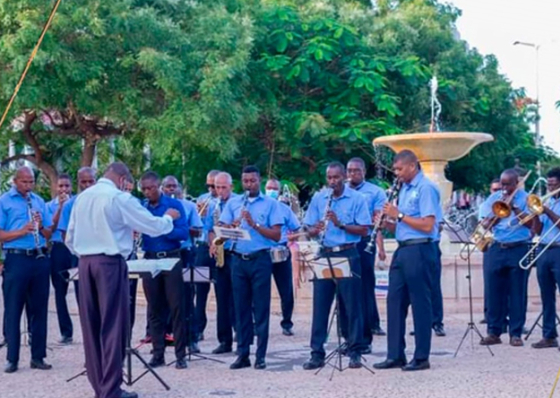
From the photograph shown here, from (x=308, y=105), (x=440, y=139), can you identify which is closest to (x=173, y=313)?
(x=440, y=139)

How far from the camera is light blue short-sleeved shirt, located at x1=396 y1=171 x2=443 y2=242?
1014 centimetres

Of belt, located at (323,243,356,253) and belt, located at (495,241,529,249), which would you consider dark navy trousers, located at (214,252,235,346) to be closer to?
belt, located at (323,243,356,253)

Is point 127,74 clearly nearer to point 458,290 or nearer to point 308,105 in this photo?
point 308,105

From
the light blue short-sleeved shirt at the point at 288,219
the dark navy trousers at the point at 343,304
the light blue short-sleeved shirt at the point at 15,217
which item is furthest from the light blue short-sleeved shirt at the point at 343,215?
the light blue short-sleeved shirt at the point at 15,217

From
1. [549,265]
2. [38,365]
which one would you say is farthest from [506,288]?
[38,365]

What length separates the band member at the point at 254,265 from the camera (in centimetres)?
1074

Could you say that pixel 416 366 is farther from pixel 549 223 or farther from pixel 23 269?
pixel 23 269

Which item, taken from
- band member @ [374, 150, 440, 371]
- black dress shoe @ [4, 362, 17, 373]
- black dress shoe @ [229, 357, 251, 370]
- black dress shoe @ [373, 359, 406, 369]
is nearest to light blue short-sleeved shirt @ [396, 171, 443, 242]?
band member @ [374, 150, 440, 371]

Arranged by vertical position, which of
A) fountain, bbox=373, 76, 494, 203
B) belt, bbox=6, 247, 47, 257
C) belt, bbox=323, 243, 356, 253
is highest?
fountain, bbox=373, 76, 494, 203

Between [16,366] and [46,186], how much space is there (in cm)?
2130

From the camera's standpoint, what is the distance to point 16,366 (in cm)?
1071

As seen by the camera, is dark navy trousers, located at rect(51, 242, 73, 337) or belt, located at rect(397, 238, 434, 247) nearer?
belt, located at rect(397, 238, 434, 247)

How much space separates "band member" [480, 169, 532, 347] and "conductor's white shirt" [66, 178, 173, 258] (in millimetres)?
4854

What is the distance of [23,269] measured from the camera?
35.0 ft
